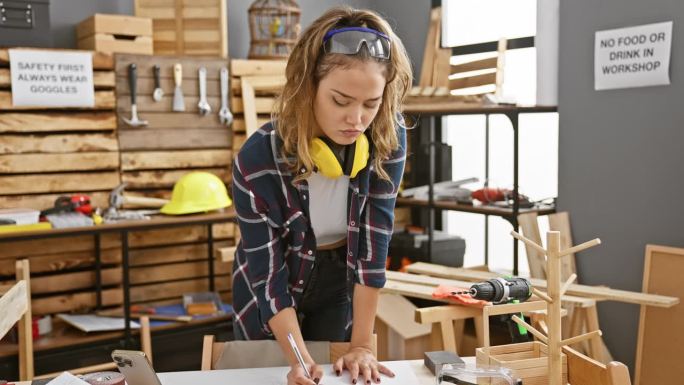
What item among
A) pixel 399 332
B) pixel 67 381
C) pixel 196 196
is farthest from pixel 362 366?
pixel 196 196

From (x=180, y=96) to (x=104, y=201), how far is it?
2.29 feet

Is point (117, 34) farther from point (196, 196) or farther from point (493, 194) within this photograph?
point (493, 194)

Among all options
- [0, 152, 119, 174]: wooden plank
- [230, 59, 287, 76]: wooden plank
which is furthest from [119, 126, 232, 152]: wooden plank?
[230, 59, 287, 76]: wooden plank

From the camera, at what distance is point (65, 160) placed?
3547 mm

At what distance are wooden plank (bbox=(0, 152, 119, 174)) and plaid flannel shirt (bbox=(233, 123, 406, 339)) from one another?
2184 mm

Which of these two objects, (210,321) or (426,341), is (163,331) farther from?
(426,341)

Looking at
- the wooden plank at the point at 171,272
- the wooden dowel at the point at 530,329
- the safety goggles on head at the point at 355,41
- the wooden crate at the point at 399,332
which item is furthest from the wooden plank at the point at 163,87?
the wooden dowel at the point at 530,329

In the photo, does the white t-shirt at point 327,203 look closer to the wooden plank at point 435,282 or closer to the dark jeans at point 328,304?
the dark jeans at point 328,304

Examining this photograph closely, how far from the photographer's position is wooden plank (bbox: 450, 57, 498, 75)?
3447 millimetres

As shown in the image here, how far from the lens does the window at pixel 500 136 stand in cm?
350

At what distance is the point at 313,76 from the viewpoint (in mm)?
1479

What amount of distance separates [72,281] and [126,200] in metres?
0.55

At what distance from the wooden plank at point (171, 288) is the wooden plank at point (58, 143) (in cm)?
80

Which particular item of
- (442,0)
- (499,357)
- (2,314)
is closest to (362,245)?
(499,357)
